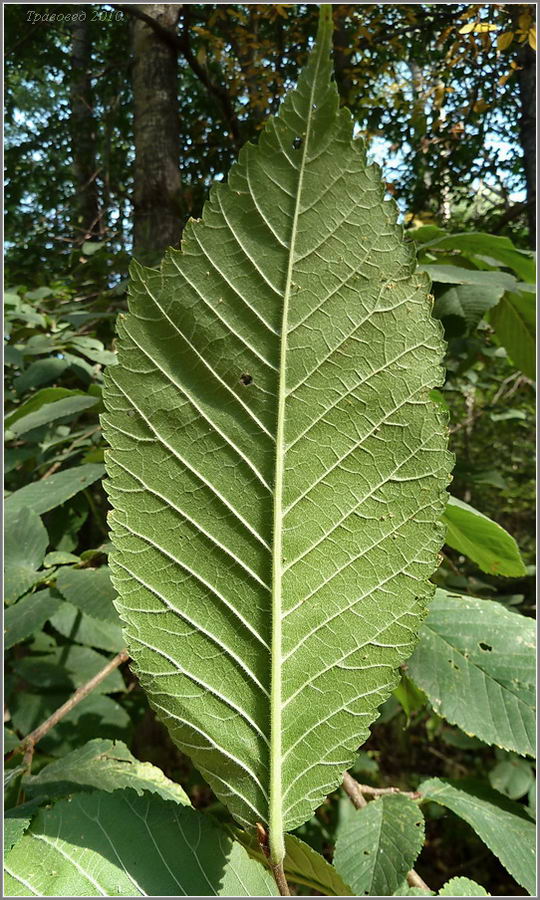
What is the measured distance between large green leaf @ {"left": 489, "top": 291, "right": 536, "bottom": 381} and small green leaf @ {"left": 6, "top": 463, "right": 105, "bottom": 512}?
0.64 meters

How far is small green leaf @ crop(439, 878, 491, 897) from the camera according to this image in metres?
0.35

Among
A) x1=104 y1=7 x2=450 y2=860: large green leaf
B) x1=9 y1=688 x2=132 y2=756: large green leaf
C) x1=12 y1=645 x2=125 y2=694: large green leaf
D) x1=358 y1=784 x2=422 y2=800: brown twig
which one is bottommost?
x1=9 y1=688 x2=132 y2=756: large green leaf

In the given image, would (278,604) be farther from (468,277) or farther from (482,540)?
(468,277)

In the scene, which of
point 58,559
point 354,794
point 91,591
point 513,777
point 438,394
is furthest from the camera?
point 513,777

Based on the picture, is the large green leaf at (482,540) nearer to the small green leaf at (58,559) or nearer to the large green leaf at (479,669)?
the large green leaf at (479,669)

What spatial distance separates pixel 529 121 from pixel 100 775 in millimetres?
2372

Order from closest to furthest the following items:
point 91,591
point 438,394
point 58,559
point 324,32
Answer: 1. point 324,32
2. point 438,394
3. point 91,591
4. point 58,559

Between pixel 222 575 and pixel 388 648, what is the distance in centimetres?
8

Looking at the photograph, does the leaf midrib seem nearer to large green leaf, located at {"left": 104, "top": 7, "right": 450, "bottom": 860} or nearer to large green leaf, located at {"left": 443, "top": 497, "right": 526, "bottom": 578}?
large green leaf, located at {"left": 104, "top": 7, "right": 450, "bottom": 860}

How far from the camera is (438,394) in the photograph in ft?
1.56

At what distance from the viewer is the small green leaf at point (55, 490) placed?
2.61ft

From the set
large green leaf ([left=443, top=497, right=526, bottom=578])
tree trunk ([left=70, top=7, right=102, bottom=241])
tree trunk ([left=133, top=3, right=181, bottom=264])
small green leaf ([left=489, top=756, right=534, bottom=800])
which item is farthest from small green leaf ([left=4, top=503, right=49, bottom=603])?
tree trunk ([left=70, top=7, right=102, bottom=241])

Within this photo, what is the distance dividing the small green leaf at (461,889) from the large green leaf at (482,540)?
1.01ft

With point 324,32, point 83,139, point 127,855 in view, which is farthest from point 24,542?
point 83,139
